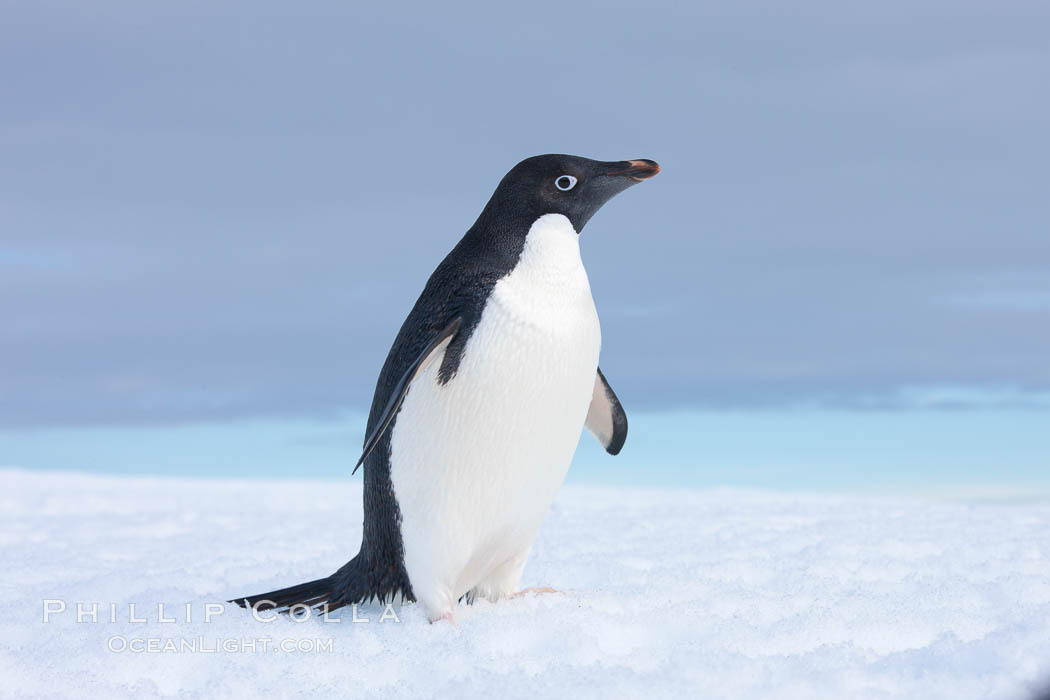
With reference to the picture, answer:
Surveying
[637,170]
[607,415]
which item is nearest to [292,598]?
[607,415]

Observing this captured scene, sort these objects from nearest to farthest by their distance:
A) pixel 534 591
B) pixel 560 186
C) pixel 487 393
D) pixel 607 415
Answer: pixel 487 393
pixel 560 186
pixel 534 591
pixel 607 415

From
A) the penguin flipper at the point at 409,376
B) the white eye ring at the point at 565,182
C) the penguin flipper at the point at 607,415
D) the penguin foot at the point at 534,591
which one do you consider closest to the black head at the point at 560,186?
the white eye ring at the point at 565,182

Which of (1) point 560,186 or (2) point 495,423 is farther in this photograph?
(1) point 560,186

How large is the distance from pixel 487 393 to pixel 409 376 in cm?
30

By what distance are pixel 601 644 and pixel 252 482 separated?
27.5 ft

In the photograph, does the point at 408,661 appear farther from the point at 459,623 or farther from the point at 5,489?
the point at 5,489

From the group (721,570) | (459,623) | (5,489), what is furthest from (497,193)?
(5,489)

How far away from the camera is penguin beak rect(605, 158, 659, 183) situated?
3.76 m

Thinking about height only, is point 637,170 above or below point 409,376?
above

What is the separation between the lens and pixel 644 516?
716 cm

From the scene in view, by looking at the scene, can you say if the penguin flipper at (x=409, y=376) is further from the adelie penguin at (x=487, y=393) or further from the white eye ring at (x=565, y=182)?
the white eye ring at (x=565, y=182)

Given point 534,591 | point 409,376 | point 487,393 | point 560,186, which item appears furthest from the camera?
point 534,591

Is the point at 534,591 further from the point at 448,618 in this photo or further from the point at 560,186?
the point at 560,186

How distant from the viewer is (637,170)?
148 inches
